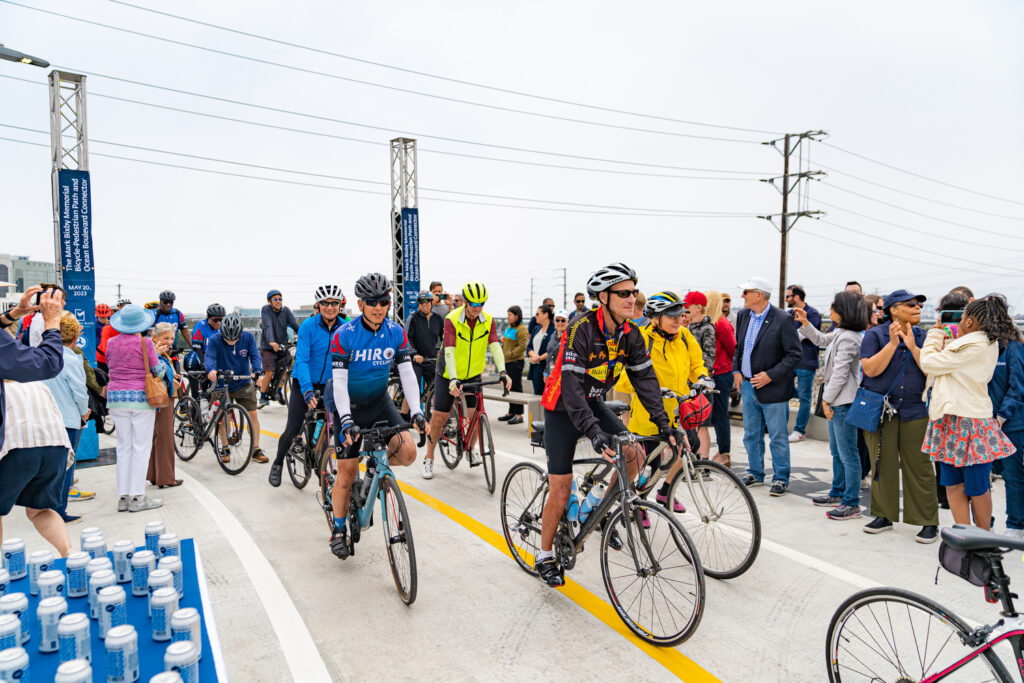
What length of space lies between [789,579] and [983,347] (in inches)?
91.2

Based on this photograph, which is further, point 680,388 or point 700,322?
point 700,322

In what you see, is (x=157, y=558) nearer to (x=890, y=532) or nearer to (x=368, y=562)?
(x=368, y=562)

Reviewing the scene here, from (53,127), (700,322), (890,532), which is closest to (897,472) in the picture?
(890,532)

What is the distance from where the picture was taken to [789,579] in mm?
4559

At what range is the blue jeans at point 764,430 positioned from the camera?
22.0 feet

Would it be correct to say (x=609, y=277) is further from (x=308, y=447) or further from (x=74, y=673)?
(x=308, y=447)

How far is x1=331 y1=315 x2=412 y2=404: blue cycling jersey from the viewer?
470cm

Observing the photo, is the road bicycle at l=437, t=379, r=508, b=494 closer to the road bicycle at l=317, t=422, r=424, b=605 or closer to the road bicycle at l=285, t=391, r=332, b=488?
the road bicycle at l=285, t=391, r=332, b=488

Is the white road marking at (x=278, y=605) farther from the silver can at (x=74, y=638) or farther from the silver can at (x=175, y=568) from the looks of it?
the silver can at (x=74, y=638)

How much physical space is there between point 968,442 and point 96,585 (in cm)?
573

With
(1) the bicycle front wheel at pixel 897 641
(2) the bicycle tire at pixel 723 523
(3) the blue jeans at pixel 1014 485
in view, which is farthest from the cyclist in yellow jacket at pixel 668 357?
(1) the bicycle front wheel at pixel 897 641

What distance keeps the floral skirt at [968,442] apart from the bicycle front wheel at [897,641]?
7.63 ft

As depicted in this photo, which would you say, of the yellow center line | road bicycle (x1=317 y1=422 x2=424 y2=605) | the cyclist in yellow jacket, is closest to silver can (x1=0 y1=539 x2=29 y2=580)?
road bicycle (x1=317 y1=422 x2=424 y2=605)

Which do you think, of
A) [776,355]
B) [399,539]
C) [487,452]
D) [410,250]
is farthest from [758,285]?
[410,250]
